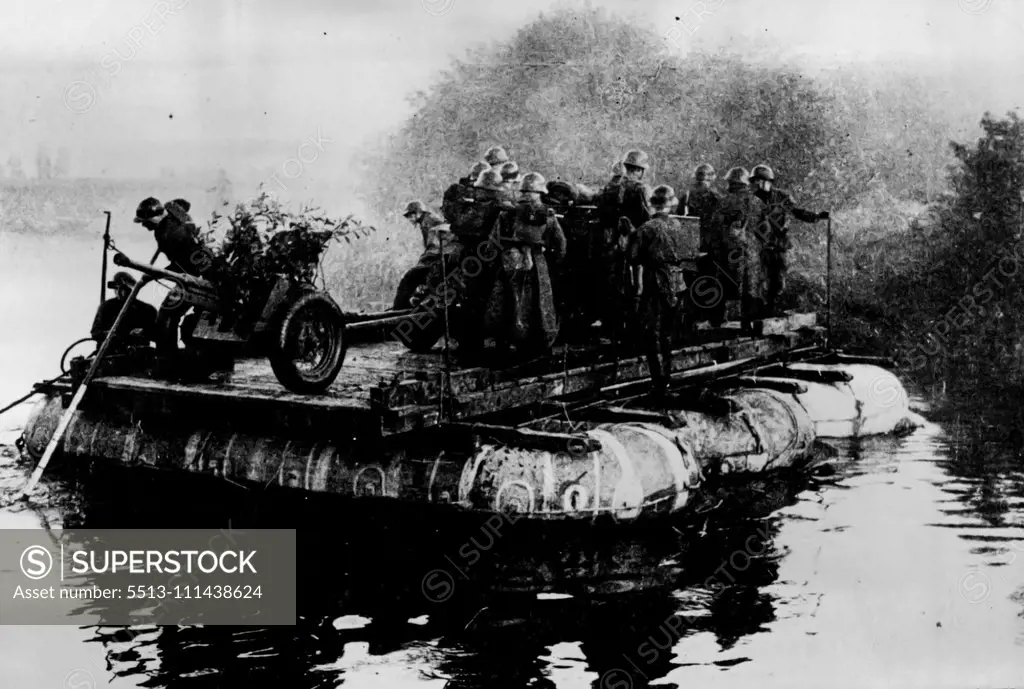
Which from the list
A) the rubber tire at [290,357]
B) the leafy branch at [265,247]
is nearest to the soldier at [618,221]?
the rubber tire at [290,357]

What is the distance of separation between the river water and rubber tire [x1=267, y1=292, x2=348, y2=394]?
1.07 meters

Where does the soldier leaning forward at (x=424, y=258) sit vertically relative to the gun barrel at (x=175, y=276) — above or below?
above

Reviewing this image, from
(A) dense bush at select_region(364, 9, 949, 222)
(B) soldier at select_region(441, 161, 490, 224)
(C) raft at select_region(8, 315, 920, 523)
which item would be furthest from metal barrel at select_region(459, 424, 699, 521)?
(A) dense bush at select_region(364, 9, 949, 222)

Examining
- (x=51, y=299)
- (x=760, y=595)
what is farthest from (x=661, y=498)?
(x=51, y=299)

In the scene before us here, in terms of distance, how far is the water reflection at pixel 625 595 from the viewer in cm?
705

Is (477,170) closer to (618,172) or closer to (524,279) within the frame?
(618,172)

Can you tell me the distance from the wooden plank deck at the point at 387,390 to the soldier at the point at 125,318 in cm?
48

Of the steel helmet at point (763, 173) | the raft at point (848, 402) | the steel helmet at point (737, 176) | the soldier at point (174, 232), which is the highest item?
the steel helmet at point (763, 173)

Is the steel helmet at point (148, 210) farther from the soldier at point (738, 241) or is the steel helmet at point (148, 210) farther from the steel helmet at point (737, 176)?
the steel helmet at point (737, 176)

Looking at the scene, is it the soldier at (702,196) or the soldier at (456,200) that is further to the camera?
the soldier at (702,196)

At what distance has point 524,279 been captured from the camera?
10.7 m

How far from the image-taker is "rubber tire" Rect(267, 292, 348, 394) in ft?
30.6

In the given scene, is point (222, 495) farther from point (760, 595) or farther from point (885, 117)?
point (885, 117)

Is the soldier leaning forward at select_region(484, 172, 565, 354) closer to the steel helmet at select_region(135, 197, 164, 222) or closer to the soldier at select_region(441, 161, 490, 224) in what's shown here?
the soldier at select_region(441, 161, 490, 224)
